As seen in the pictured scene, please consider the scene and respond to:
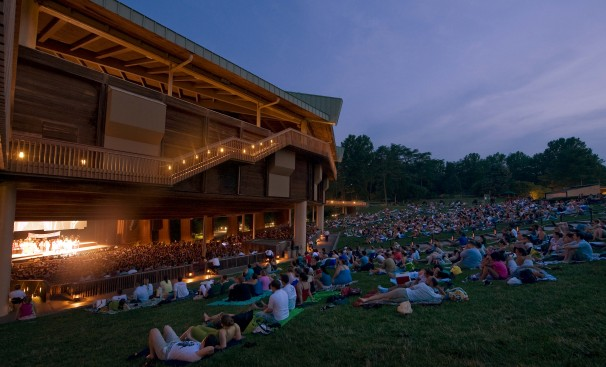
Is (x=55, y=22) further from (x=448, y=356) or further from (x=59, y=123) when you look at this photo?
(x=448, y=356)

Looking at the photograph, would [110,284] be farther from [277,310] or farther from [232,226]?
[232,226]

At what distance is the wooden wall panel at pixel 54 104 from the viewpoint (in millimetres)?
12648

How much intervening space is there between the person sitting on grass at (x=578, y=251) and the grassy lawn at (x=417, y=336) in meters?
1.37

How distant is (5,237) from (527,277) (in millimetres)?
18548

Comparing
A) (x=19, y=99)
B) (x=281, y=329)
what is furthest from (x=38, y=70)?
(x=281, y=329)

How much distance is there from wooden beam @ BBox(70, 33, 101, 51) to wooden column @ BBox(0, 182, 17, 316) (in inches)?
352

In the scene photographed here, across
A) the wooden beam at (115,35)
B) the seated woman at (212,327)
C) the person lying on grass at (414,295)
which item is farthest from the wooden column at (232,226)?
the person lying on grass at (414,295)

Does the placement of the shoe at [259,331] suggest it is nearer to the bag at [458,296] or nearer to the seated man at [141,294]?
the bag at [458,296]

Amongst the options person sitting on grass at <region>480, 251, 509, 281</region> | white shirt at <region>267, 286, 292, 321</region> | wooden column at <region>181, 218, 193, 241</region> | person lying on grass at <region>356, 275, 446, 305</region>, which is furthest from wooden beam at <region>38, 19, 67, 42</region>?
wooden column at <region>181, 218, 193, 241</region>

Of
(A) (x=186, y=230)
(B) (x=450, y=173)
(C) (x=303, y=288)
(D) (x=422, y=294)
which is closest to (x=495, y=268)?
(D) (x=422, y=294)

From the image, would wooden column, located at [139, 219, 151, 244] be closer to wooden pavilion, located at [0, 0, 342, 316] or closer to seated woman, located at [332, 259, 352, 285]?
wooden pavilion, located at [0, 0, 342, 316]

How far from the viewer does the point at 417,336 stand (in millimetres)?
6020

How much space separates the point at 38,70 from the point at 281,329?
47.9 ft

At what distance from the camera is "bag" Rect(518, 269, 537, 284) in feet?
30.1
